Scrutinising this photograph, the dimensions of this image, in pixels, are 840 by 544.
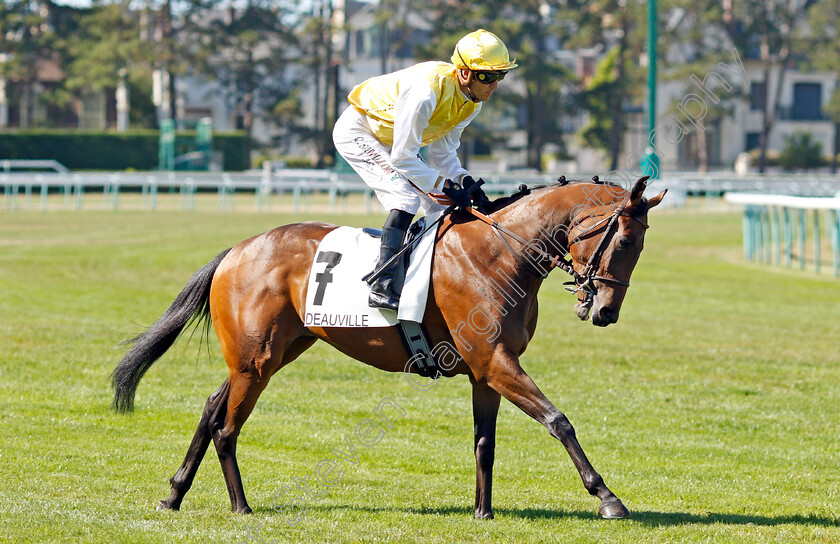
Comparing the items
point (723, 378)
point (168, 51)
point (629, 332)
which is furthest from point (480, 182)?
point (168, 51)

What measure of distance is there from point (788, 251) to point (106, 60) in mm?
33653

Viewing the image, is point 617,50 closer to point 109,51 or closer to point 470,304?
point 109,51

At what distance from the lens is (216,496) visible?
562 cm

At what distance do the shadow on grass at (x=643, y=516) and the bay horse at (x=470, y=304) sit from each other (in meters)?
0.22

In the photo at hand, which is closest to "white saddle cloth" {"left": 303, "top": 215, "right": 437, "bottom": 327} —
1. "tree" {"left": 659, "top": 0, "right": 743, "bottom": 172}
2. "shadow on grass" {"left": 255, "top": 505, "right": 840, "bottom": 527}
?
"shadow on grass" {"left": 255, "top": 505, "right": 840, "bottom": 527}

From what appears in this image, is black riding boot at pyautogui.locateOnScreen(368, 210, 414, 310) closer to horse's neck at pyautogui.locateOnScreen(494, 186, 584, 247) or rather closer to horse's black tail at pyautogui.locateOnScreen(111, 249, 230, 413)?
horse's neck at pyautogui.locateOnScreen(494, 186, 584, 247)

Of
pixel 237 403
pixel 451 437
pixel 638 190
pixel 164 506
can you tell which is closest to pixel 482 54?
pixel 638 190

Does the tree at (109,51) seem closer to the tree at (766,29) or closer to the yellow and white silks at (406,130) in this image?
A: the tree at (766,29)

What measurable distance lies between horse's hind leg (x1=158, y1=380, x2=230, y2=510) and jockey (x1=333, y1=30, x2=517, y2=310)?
986 mm

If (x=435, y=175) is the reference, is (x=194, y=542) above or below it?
below

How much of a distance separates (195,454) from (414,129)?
204cm

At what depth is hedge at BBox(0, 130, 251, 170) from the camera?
142 feet

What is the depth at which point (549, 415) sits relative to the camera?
4.76 m

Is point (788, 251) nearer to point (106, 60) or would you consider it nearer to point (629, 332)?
point (629, 332)
